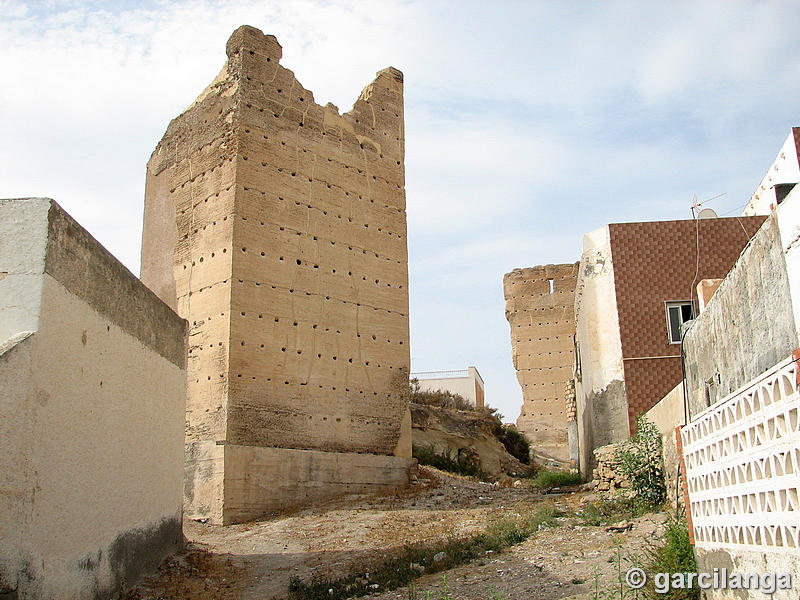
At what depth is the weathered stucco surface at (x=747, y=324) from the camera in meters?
4.87

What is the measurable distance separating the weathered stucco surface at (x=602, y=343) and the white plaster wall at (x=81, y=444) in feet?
21.3

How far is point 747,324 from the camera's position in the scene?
5691mm

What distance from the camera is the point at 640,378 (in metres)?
11.5

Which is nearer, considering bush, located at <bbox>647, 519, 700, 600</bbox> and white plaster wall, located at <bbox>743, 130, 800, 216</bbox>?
bush, located at <bbox>647, 519, 700, 600</bbox>

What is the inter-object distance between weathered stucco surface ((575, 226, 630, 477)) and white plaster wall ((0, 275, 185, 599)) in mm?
6495

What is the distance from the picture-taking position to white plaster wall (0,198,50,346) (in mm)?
5562

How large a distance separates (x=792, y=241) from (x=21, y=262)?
5023 millimetres

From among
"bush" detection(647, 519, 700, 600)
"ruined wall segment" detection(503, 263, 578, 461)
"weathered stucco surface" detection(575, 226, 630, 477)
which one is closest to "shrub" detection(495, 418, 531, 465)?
"ruined wall segment" detection(503, 263, 578, 461)

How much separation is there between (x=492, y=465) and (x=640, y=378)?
8.78 meters

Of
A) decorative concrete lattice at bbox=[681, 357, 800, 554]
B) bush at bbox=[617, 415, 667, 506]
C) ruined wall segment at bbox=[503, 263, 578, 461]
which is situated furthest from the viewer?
ruined wall segment at bbox=[503, 263, 578, 461]

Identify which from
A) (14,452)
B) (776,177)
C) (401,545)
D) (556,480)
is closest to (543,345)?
(556,480)

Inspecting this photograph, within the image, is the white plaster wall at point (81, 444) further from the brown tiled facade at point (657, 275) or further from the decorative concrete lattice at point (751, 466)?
the brown tiled facade at point (657, 275)

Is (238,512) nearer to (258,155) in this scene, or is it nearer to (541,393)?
(258,155)

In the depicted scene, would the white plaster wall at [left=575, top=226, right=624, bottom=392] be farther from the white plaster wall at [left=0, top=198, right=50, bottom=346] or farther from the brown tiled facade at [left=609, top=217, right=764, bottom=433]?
the white plaster wall at [left=0, top=198, right=50, bottom=346]
